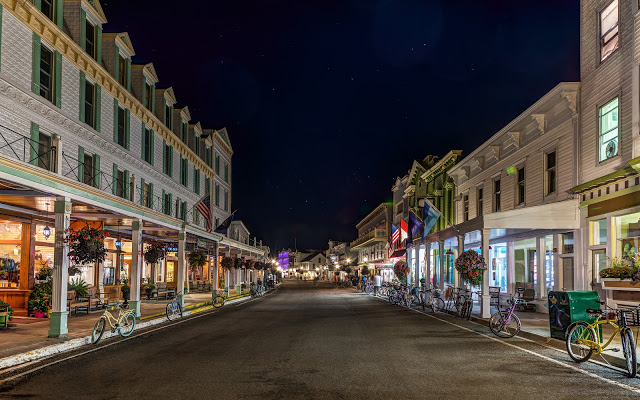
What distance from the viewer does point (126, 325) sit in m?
14.9

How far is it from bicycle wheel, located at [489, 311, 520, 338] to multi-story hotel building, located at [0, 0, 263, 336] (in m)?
11.1

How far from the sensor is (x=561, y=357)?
36.7 feet

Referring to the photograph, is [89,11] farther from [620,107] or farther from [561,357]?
[561,357]

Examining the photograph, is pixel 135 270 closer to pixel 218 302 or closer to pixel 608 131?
pixel 218 302

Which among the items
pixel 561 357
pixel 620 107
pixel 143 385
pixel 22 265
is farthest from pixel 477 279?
pixel 22 265

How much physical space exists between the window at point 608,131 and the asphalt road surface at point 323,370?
22.1 ft

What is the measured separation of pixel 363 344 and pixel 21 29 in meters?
15.3

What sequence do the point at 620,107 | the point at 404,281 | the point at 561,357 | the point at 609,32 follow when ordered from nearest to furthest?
the point at 561,357 < the point at 620,107 < the point at 609,32 < the point at 404,281

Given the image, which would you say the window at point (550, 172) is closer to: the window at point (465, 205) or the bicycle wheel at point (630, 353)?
the window at point (465, 205)

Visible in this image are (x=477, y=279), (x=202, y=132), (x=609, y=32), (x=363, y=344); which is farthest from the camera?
(x=202, y=132)

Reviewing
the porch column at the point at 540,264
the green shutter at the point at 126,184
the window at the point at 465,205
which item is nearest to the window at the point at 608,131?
the porch column at the point at 540,264

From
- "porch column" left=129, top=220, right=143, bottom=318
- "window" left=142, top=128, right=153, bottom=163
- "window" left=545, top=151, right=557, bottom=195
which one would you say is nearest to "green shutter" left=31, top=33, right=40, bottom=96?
"porch column" left=129, top=220, right=143, bottom=318

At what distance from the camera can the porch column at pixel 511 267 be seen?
25250 millimetres

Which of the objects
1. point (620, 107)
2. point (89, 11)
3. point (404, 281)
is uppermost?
point (89, 11)
